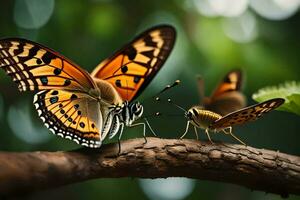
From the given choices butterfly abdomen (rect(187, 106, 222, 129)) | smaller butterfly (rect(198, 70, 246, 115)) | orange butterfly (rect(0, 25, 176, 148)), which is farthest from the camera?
smaller butterfly (rect(198, 70, 246, 115))

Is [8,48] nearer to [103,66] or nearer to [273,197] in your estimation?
[103,66]

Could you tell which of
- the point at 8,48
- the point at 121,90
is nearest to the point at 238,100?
the point at 121,90

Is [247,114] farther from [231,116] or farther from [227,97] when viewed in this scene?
[227,97]

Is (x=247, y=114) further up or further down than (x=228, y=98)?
further down

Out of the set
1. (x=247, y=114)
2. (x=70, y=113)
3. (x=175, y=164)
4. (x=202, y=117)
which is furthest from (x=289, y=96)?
(x=70, y=113)

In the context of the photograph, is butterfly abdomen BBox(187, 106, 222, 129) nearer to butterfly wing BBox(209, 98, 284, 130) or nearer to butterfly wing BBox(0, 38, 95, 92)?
butterfly wing BBox(209, 98, 284, 130)

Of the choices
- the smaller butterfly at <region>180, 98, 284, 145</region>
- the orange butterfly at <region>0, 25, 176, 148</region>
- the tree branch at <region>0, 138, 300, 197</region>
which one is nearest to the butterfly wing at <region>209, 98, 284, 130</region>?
the smaller butterfly at <region>180, 98, 284, 145</region>
